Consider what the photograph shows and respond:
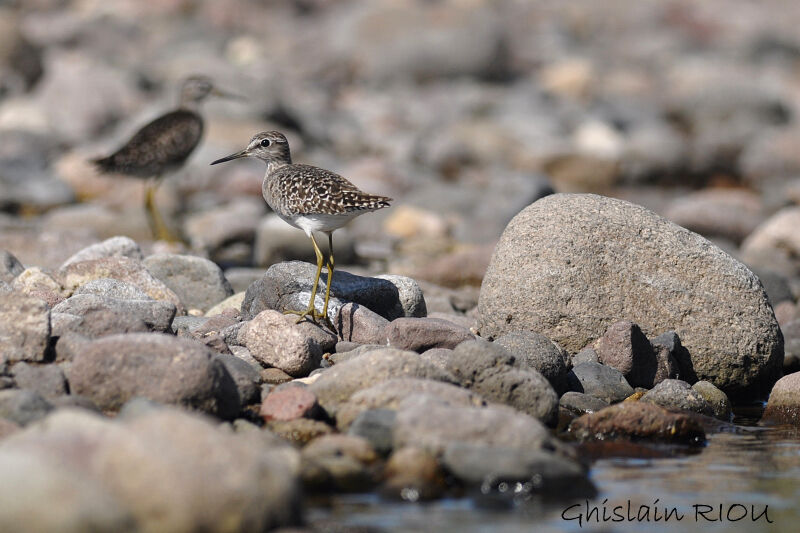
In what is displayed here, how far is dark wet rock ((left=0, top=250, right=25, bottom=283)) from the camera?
439 inches

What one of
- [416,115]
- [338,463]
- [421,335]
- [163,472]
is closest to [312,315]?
[421,335]

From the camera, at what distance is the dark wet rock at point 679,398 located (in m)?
9.44

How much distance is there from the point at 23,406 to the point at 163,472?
2.26 m

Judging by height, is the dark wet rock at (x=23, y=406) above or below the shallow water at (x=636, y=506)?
above

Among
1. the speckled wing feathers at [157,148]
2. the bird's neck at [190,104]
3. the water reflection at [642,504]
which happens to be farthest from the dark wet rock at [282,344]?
the bird's neck at [190,104]

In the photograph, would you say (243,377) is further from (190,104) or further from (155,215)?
(190,104)

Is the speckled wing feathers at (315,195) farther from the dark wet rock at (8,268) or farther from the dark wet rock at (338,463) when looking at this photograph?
the dark wet rock at (338,463)

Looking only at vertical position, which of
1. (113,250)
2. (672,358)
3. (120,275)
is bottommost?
(672,358)

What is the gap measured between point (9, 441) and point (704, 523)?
13.4 feet

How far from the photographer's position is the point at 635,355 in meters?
9.89

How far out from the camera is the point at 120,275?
1105 centimetres

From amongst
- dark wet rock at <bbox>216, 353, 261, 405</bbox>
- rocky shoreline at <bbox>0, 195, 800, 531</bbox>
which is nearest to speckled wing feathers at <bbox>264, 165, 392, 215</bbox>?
rocky shoreline at <bbox>0, 195, 800, 531</bbox>

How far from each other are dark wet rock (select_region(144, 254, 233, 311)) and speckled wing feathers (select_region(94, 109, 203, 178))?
4.06 metres

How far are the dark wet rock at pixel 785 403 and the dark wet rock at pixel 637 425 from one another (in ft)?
4.75
